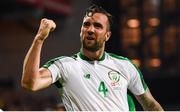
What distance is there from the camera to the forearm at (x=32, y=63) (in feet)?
20.3

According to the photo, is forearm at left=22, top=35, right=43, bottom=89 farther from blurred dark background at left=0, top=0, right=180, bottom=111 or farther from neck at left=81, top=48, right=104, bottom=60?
blurred dark background at left=0, top=0, right=180, bottom=111

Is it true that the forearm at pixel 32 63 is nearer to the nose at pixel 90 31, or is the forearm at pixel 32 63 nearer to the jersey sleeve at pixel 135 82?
the nose at pixel 90 31

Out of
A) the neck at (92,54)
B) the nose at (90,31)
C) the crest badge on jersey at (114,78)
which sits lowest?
the crest badge on jersey at (114,78)

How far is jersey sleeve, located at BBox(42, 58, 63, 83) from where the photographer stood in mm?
6652

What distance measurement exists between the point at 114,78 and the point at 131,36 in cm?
1039

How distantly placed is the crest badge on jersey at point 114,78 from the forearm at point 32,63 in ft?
3.03

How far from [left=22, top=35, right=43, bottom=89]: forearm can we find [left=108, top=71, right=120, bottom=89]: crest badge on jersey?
925 millimetres

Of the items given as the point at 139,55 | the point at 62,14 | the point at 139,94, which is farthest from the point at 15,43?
the point at 139,94

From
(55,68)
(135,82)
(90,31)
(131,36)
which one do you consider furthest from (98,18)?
(131,36)

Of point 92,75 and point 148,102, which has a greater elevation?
point 92,75

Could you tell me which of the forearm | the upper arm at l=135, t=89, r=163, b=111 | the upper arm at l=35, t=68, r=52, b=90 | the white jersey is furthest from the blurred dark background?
the forearm

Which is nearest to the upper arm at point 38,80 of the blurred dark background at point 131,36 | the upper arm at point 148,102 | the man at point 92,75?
the man at point 92,75

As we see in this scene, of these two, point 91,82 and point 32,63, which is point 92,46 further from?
point 32,63

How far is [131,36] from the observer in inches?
682
